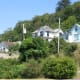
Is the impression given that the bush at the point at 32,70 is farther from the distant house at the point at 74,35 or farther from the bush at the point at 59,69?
the distant house at the point at 74,35

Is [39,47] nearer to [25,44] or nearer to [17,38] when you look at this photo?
[25,44]

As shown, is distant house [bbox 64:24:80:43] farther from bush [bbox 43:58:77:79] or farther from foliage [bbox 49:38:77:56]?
bush [bbox 43:58:77:79]

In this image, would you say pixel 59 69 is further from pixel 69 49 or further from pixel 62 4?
pixel 62 4

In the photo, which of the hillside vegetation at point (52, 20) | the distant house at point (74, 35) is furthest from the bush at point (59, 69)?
the hillside vegetation at point (52, 20)

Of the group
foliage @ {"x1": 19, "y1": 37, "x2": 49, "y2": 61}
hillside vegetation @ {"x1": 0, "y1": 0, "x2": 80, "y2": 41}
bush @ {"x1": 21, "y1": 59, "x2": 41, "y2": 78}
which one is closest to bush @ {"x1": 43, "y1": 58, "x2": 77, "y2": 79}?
bush @ {"x1": 21, "y1": 59, "x2": 41, "y2": 78}

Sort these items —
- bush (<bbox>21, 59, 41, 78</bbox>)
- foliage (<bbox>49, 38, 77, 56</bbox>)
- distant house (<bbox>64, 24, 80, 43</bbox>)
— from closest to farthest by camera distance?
bush (<bbox>21, 59, 41, 78</bbox>)
foliage (<bbox>49, 38, 77, 56</bbox>)
distant house (<bbox>64, 24, 80, 43</bbox>)

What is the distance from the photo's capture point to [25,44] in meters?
41.0

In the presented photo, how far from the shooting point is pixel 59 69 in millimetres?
28406

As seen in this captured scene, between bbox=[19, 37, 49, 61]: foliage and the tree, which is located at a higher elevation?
the tree

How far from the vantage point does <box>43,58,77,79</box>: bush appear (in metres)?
28.5

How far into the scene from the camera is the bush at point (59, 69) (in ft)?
93.5

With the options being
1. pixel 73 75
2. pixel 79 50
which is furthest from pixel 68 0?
pixel 73 75

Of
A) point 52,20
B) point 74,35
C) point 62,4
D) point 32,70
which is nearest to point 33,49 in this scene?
point 32,70

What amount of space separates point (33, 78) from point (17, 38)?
2799 inches
